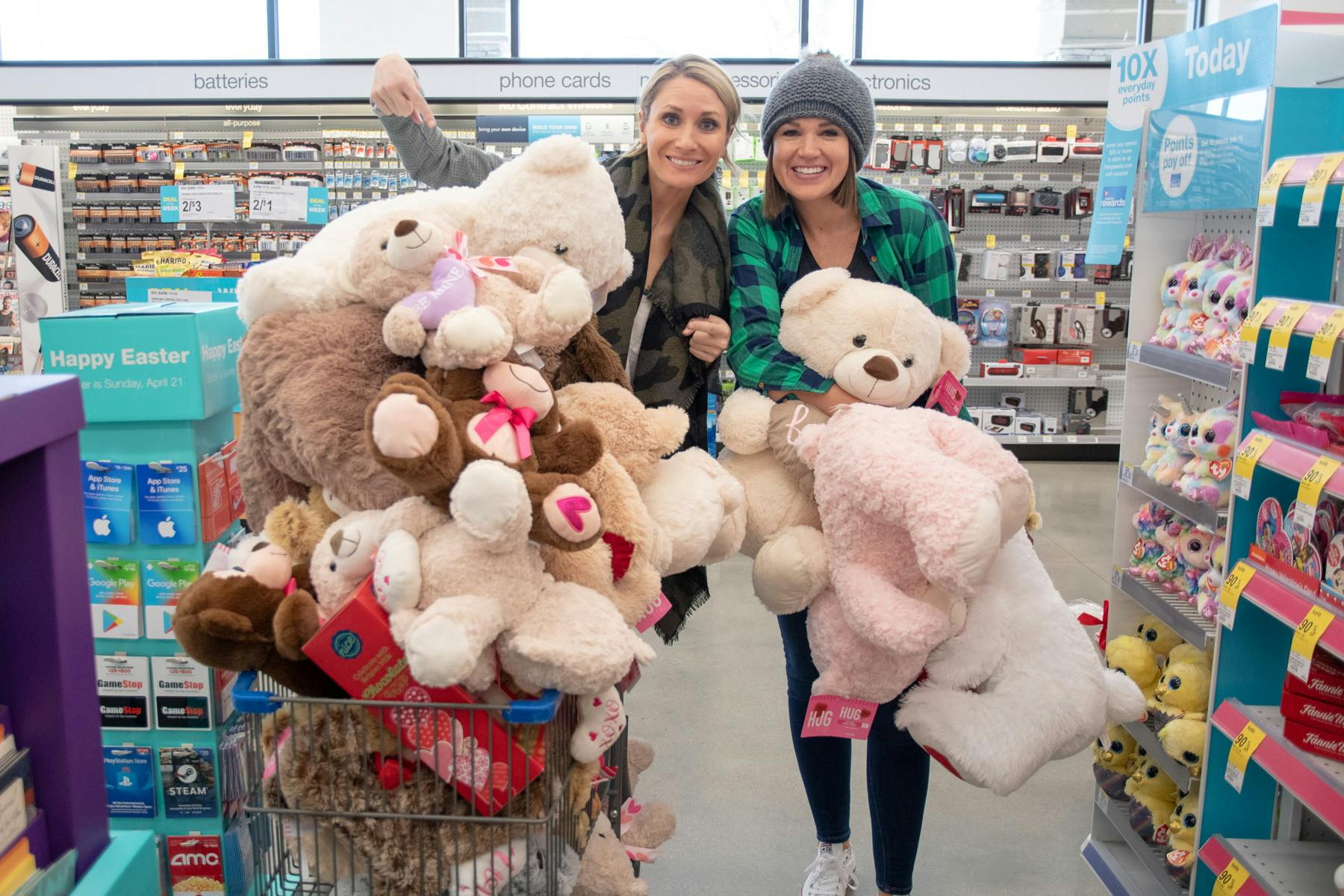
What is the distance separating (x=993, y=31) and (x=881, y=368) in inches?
282

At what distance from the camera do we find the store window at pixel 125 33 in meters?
8.16

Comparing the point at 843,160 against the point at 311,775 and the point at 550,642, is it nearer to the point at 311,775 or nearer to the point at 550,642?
the point at 550,642

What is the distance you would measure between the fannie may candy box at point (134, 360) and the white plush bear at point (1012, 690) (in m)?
1.26

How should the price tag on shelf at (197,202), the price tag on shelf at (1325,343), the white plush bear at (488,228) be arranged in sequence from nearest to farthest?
1. the white plush bear at (488,228)
2. the price tag on shelf at (1325,343)
3. the price tag on shelf at (197,202)

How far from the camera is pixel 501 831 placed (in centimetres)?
128

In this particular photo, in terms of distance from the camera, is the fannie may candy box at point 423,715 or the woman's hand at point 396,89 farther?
the woman's hand at point 396,89

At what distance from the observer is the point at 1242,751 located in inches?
78.5

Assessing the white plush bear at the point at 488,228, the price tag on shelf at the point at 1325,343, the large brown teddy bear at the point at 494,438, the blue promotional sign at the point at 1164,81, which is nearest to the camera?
the large brown teddy bear at the point at 494,438

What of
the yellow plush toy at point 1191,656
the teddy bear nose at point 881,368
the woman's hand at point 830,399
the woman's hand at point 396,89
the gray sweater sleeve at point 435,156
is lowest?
the yellow plush toy at point 1191,656

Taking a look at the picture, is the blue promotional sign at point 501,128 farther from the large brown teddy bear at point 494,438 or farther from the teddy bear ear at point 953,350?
the large brown teddy bear at point 494,438

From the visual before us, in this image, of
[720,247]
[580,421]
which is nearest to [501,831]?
[580,421]

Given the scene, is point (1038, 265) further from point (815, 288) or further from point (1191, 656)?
point (815, 288)

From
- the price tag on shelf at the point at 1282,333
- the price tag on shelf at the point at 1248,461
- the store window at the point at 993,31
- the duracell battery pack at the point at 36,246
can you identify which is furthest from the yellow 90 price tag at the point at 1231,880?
the store window at the point at 993,31

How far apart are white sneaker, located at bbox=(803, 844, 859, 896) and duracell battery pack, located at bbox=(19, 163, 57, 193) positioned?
5.63 metres
